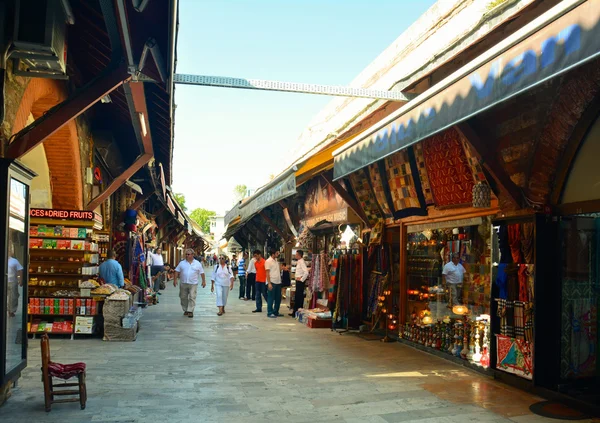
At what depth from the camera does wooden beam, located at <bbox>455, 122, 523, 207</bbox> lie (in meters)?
6.11

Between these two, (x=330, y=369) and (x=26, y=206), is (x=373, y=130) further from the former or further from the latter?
(x=26, y=206)

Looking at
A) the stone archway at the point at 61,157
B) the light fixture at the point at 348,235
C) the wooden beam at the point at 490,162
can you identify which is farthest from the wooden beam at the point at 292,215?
the wooden beam at the point at 490,162

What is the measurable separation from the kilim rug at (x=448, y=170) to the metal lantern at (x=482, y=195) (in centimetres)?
27

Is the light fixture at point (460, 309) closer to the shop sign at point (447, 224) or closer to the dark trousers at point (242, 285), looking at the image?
the shop sign at point (447, 224)

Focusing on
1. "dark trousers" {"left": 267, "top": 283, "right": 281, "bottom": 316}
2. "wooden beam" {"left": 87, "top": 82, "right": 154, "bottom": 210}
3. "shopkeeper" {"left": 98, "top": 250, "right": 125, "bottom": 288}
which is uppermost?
"wooden beam" {"left": 87, "top": 82, "right": 154, "bottom": 210}

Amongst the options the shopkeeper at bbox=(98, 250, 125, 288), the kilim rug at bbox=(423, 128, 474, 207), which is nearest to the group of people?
the shopkeeper at bbox=(98, 250, 125, 288)

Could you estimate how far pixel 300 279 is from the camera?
43.3ft

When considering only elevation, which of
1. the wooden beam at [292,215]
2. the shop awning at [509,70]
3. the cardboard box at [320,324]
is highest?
the shop awning at [509,70]

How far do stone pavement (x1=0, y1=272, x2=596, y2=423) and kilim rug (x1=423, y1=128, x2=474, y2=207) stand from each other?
2.31m

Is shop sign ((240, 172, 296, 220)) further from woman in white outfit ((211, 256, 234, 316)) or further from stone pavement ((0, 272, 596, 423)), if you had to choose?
stone pavement ((0, 272, 596, 423))

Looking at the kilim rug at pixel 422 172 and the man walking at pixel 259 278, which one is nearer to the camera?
the kilim rug at pixel 422 172

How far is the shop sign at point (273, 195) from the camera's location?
9.32 m

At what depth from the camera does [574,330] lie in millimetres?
5984

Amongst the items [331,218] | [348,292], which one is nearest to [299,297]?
[331,218]
